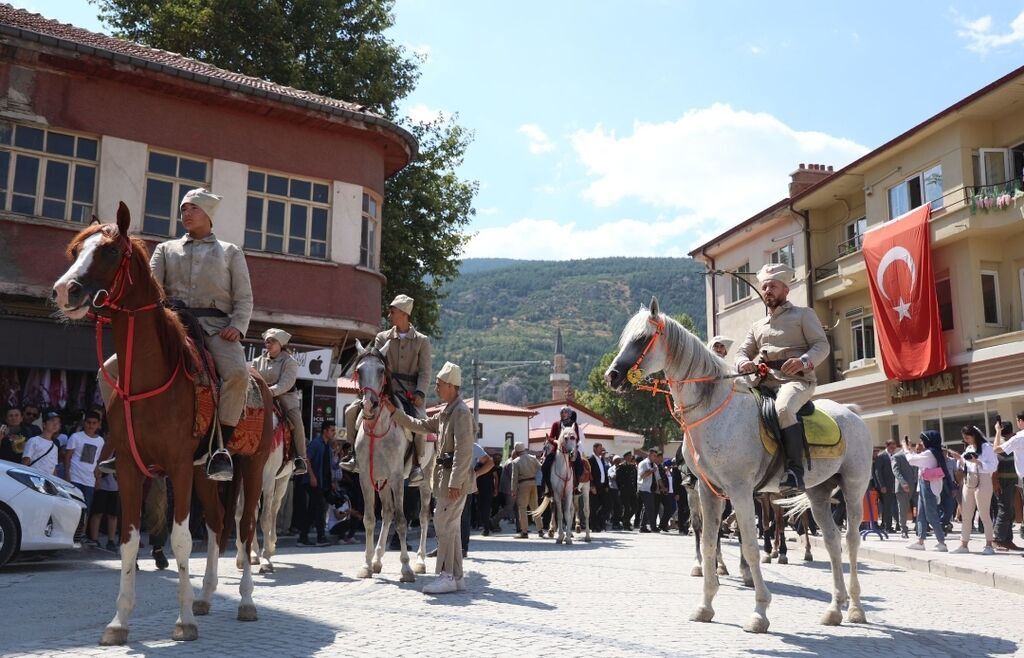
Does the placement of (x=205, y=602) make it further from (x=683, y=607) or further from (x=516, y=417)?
(x=516, y=417)

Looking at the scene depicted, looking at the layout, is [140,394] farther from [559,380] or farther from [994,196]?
[559,380]

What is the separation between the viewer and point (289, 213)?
20688mm

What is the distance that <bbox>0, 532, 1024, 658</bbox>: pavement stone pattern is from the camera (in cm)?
618

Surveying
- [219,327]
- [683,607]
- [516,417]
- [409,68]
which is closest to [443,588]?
[683,607]

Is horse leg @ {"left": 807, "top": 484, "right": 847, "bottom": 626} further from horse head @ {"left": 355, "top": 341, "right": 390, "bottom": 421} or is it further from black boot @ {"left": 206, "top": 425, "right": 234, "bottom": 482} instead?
black boot @ {"left": 206, "top": 425, "right": 234, "bottom": 482}

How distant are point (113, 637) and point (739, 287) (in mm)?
38774

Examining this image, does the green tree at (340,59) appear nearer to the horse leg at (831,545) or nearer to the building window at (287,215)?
the building window at (287,215)

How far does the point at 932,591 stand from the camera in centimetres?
1072

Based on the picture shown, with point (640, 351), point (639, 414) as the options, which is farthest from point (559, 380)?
point (640, 351)

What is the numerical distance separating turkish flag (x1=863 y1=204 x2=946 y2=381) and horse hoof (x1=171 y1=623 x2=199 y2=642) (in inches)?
1054

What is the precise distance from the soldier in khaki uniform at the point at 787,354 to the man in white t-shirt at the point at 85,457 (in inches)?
411

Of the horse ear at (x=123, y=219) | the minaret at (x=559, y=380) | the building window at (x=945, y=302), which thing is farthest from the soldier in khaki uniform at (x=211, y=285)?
the minaret at (x=559, y=380)

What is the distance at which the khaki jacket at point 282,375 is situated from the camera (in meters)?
11.2

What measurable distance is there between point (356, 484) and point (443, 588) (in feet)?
30.4
